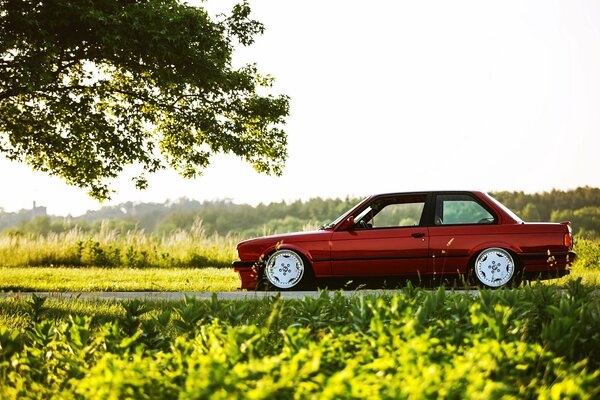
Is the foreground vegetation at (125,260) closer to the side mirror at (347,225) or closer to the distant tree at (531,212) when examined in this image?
the side mirror at (347,225)

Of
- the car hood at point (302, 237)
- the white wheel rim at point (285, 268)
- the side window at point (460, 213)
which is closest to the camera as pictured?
the side window at point (460, 213)

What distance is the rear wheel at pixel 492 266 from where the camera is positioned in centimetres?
1152

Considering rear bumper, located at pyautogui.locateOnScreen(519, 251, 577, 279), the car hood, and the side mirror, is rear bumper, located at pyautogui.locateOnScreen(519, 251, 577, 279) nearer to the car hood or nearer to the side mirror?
the side mirror

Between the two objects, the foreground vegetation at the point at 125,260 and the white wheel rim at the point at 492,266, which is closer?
the white wheel rim at the point at 492,266

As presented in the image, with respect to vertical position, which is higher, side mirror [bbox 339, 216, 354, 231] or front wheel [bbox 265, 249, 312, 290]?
side mirror [bbox 339, 216, 354, 231]

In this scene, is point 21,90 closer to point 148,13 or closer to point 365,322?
point 148,13

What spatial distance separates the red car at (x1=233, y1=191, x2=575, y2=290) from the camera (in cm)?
1147

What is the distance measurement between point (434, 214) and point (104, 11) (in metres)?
8.68

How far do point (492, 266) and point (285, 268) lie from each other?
Result: 3352mm

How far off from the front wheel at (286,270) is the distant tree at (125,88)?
559cm

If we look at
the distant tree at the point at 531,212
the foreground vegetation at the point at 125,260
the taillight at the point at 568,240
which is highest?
the distant tree at the point at 531,212

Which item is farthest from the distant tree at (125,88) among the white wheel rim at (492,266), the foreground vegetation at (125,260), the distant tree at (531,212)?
the distant tree at (531,212)

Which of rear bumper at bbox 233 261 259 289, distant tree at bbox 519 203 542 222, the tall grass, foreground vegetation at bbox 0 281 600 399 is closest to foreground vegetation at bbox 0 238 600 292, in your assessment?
the tall grass

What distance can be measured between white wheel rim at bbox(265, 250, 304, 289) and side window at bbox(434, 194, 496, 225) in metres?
2.39
